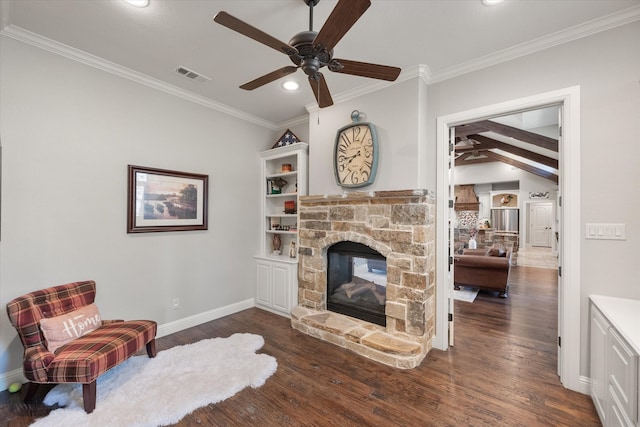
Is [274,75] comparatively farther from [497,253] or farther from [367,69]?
[497,253]

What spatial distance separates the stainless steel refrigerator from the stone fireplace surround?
34.5 feet

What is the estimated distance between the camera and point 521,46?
7.92ft

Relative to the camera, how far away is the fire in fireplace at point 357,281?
3188 millimetres

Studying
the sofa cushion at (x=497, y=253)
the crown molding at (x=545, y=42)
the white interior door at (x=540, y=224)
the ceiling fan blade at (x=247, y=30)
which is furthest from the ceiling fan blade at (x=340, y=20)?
the white interior door at (x=540, y=224)

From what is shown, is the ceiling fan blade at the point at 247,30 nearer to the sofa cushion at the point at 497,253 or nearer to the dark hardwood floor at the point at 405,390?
the dark hardwood floor at the point at 405,390

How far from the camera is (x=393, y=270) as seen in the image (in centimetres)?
288

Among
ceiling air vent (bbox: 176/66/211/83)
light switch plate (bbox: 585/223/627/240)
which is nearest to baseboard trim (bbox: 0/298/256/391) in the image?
ceiling air vent (bbox: 176/66/211/83)

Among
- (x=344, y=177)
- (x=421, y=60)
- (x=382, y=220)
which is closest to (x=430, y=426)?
(x=382, y=220)

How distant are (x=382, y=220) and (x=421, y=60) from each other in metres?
1.62

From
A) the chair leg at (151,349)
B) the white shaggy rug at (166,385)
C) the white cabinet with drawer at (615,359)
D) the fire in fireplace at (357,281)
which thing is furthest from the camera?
the fire in fireplace at (357,281)

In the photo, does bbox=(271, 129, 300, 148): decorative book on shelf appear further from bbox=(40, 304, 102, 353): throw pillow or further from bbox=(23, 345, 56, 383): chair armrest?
bbox=(23, 345, 56, 383): chair armrest

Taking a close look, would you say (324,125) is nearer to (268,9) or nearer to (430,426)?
(268,9)

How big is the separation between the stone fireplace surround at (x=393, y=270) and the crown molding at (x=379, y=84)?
3.94 feet

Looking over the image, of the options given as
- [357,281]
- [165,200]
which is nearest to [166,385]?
[165,200]
